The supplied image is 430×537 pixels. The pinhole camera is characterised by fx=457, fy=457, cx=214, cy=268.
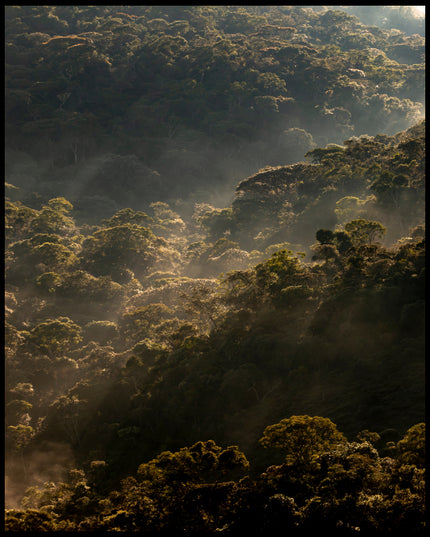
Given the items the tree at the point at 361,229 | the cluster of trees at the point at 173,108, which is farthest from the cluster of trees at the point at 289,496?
the cluster of trees at the point at 173,108

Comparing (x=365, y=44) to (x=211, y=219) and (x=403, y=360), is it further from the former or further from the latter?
(x=403, y=360)

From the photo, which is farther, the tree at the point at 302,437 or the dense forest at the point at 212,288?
the tree at the point at 302,437

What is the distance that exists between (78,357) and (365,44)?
5667 inches

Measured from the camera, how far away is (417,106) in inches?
4405

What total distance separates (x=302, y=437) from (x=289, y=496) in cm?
221

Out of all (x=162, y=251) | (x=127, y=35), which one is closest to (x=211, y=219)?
(x=162, y=251)

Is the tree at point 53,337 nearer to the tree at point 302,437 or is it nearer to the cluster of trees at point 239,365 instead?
the cluster of trees at point 239,365

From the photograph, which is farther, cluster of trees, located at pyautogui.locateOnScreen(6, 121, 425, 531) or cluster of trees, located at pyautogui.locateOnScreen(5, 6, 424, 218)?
cluster of trees, located at pyautogui.locateOnScreen(5, 6, 424, 218)

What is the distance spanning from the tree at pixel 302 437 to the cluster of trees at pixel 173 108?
8368cm

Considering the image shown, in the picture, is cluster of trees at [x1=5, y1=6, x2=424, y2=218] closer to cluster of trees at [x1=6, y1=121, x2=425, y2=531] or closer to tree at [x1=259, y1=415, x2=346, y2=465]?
cluster of trees at [x1=6, y1=121, x2=425, y2=531]

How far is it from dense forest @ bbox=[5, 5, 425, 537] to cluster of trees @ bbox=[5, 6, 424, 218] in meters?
0.55

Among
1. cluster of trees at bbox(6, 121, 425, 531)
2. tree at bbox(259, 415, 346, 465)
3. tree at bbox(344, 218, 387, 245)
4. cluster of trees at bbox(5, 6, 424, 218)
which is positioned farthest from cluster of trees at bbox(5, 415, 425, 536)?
cluster of trees at bbox(5, 6, 424, 218)

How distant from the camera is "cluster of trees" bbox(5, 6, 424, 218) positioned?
107312 mm

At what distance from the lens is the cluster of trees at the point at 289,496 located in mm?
14688
